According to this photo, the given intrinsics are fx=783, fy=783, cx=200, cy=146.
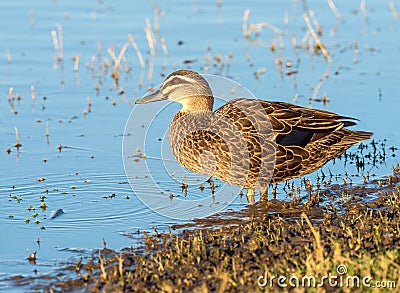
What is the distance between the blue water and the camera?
7.96m

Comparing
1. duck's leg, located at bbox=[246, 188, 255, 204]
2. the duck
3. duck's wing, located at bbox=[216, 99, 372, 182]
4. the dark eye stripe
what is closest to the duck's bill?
the dark eye stripe

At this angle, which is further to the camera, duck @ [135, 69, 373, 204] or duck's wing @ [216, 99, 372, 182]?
duck's wing @ [216, 99, 372, 182]

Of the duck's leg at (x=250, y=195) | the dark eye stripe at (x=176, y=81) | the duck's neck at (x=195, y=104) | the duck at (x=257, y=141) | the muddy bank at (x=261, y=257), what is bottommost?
the muddy bank at (x=261, y=257)

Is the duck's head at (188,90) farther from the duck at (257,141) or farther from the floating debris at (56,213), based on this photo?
the floating debris at (56,213)

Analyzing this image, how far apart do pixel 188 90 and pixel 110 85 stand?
4106 mm

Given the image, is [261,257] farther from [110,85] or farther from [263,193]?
[110,85]

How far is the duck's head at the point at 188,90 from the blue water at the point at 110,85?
3.31 ft

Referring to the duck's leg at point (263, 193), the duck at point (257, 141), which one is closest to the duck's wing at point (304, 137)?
the duck at point (257, 141)

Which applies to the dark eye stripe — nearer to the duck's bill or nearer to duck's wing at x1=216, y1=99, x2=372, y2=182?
the duck's bill

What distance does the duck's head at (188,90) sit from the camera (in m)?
8.68

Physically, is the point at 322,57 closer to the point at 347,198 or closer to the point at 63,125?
the point at 63,125

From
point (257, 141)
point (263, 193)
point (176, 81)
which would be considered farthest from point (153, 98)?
point (263, 193)

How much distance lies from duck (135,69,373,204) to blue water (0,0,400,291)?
0.59 metres

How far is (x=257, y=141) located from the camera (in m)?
7.96
